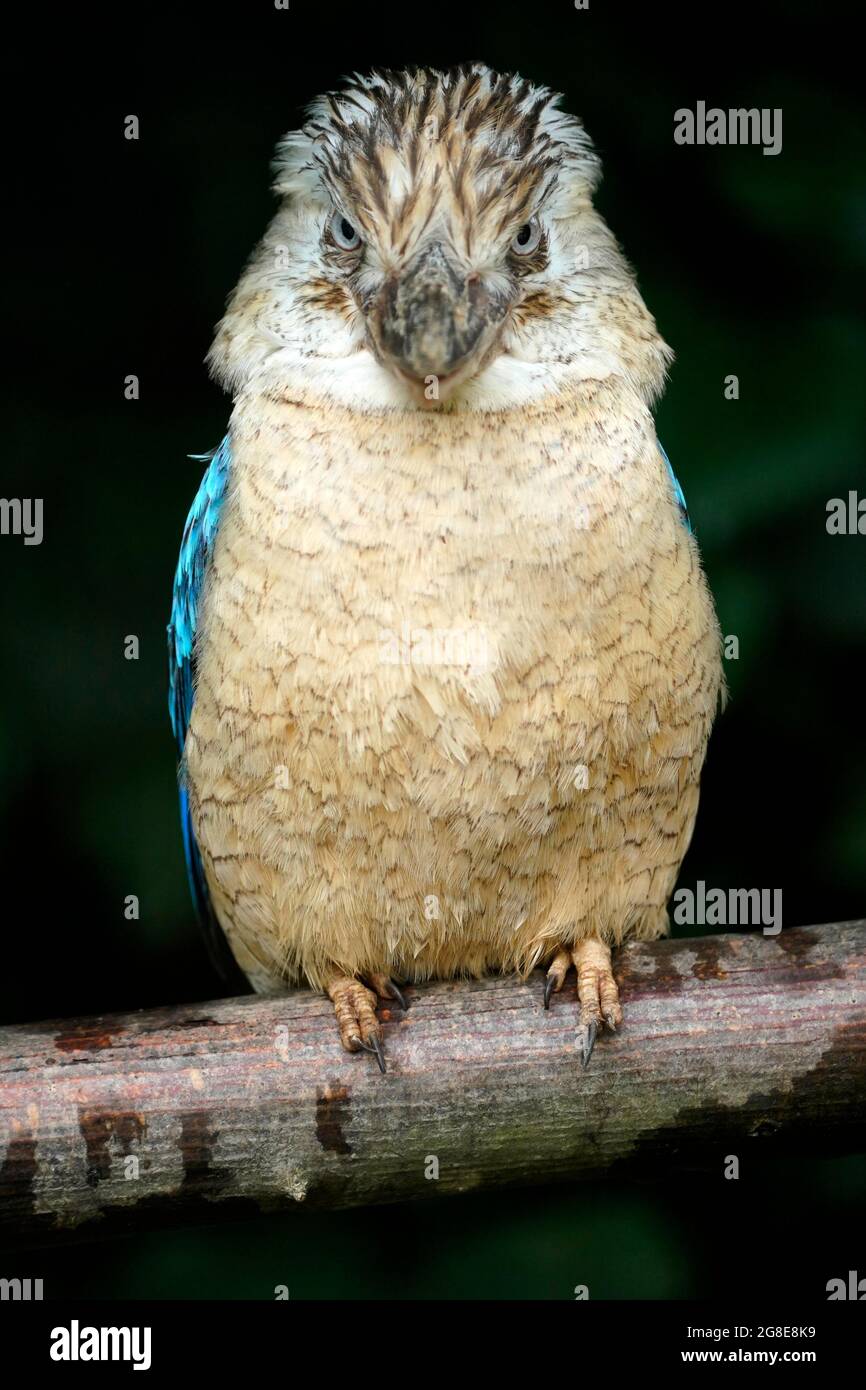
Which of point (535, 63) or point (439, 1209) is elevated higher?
point (535, 63)

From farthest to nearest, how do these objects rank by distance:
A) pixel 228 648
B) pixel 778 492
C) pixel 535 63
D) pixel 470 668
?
pixel 535 63 → pixel 778 492 → pixel 228 648 → pixel 470 668

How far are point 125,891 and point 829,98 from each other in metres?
2.57

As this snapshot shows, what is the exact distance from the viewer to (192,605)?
3012 millimetres

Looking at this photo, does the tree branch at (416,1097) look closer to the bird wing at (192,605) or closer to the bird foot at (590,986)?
the bird foot at (590,986)

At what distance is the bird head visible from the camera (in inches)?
97.8

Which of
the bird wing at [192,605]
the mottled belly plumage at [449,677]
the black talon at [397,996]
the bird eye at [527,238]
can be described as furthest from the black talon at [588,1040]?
the bird eye at [527,238]

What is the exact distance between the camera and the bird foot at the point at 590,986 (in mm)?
2736

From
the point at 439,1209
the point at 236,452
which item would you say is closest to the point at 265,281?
the point at 236,452

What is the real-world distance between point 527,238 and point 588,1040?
4.68 feet

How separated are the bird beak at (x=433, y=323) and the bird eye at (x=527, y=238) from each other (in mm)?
148

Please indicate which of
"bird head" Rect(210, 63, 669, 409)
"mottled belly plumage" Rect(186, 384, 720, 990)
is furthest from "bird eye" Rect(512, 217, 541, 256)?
"mottled belly plumage" Rect(186, 384, 720, 990)

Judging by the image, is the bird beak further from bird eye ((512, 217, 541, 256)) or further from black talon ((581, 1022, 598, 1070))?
black talon ((581, 1022, 598, 1070))

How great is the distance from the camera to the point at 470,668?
8.41ft

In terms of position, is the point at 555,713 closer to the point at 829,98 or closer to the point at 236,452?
the point at 236,452
